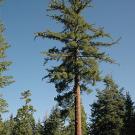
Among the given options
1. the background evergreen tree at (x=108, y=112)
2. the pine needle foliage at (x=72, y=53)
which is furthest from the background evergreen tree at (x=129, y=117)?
the pine needle foliage at (x=72, y=53)

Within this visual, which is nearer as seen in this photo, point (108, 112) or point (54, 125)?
point (108, 112)

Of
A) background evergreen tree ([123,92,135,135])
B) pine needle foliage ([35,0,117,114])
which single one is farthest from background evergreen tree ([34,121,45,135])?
pine needle foliage ([35,0,117,114])

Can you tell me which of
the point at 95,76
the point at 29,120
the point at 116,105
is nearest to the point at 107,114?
the point at 116,105

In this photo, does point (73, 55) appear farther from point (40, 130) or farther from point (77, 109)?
point (40, 130)

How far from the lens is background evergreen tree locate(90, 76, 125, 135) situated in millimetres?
49906

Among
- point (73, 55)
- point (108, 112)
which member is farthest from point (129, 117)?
point (73, 55)

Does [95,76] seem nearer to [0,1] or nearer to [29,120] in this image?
[0,1]

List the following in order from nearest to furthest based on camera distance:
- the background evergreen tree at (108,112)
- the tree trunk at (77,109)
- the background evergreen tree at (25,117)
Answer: the tree trunk at (77,109) < the background evergreen tree at (108,112) < the background evergreen tree at (25,117)

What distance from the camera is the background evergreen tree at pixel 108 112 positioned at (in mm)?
49906

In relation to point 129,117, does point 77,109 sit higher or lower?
lower

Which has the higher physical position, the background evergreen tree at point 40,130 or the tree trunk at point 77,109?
the background evergreen tree at point 40,130

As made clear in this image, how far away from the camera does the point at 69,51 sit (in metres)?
30.1

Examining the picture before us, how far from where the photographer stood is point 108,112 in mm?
50250

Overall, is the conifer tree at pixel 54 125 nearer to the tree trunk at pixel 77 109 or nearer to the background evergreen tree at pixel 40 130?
the background evergreen tree at pixel 40 130
